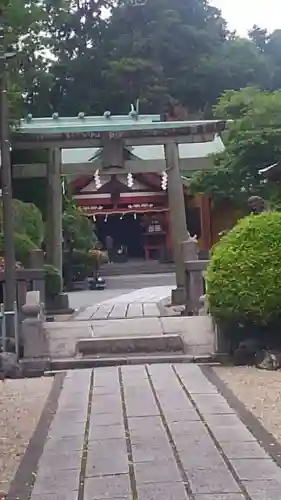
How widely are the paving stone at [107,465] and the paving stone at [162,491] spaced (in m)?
0.37

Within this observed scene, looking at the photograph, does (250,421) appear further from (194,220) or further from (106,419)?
(194,220)

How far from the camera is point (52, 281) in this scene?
1455cm

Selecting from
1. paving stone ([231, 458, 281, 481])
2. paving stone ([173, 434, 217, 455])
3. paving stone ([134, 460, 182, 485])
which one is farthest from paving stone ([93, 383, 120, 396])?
paving stone ([231, 458, 281, 481])

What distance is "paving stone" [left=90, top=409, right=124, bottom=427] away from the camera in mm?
6082

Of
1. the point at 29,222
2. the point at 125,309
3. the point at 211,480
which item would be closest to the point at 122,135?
the point at 29,222

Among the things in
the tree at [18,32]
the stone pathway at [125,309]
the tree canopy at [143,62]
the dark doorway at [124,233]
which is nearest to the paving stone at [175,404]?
the tree at [18,32]

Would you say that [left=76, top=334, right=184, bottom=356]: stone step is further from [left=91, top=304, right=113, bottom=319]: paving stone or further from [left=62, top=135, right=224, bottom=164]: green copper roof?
[left=62, top=135, right=224, bottom=164]: green copper roof

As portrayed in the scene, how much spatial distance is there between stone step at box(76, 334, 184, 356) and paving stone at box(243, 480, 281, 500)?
5.30 metres

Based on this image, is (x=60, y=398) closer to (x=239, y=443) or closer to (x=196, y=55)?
(x=239, y=443)

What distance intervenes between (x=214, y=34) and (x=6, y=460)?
40.1m

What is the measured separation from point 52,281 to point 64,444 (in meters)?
9.23

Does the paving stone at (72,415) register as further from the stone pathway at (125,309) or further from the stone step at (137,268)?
the stone step at (137,268)

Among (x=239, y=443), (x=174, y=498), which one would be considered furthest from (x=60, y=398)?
(x=174, y=498)

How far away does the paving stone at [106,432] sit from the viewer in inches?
220
